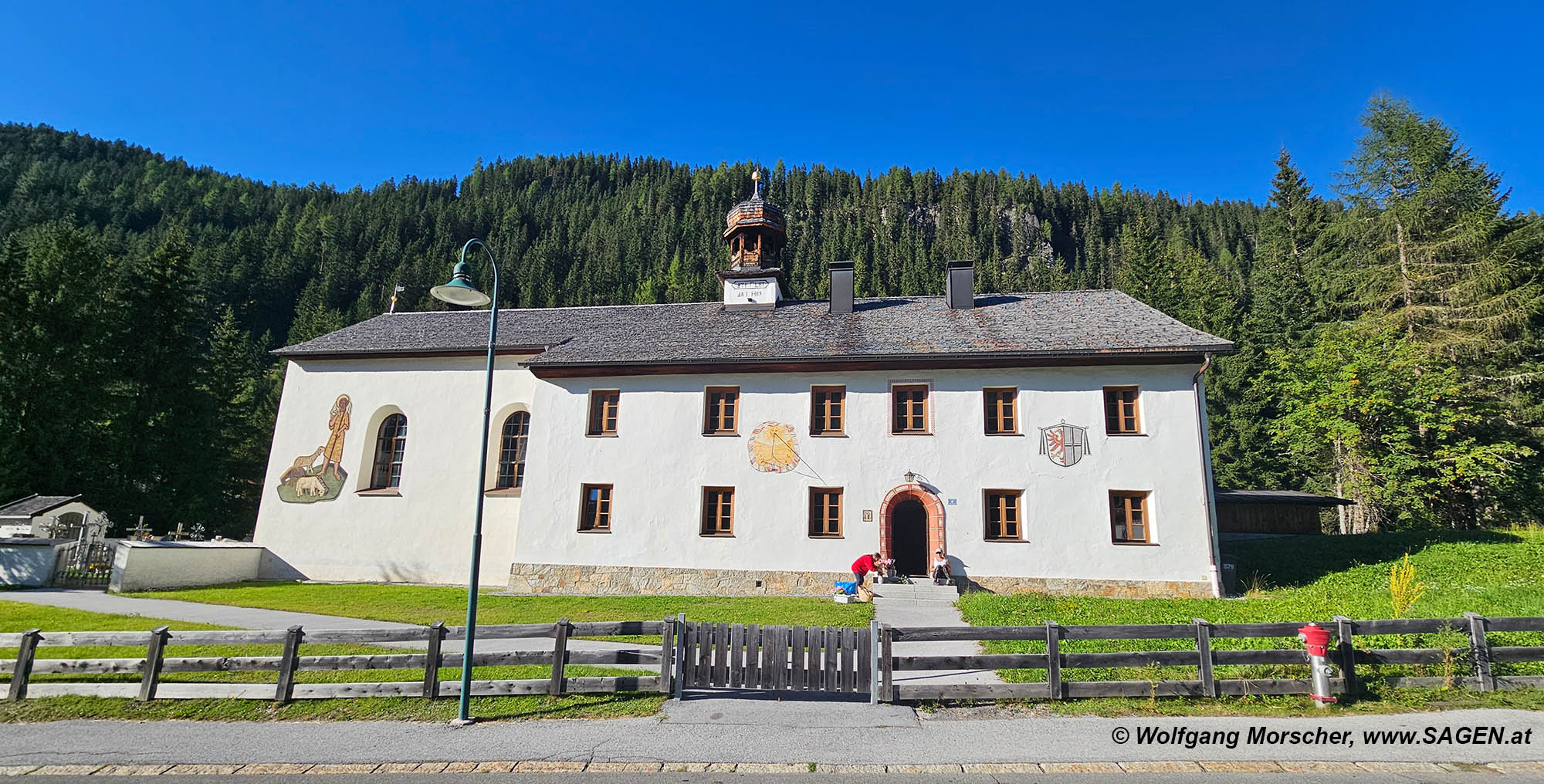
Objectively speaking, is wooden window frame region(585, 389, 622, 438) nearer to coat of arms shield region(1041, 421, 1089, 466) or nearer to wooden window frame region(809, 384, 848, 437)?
wooden window frame region(809, 384, 848, 437)

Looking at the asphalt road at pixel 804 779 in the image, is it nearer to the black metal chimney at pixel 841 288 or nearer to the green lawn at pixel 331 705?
the green lawn at pixel 331 705

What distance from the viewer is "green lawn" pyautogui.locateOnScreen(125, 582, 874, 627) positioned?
14047 mm

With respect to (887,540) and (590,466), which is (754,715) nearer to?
(887,540)

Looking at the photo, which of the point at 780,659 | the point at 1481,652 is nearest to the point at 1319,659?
the point at 1481,652

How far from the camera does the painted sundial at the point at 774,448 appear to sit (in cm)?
1900

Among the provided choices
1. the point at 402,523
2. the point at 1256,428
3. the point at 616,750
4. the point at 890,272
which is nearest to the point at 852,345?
the point at 616,750

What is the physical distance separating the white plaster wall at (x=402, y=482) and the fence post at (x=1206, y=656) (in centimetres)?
1790

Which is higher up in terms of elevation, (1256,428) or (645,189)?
(645,189)

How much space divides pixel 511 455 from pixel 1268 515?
2756cm

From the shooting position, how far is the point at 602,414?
2056cm

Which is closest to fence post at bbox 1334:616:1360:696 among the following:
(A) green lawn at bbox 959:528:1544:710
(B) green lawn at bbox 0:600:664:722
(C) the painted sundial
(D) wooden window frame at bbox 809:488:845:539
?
(A) green lawn at bbox 959:528:1544:710

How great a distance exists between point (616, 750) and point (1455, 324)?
35257 millimetres

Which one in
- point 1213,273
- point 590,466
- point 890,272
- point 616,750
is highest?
point 890,272

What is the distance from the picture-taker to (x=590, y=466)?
19.9 metres
